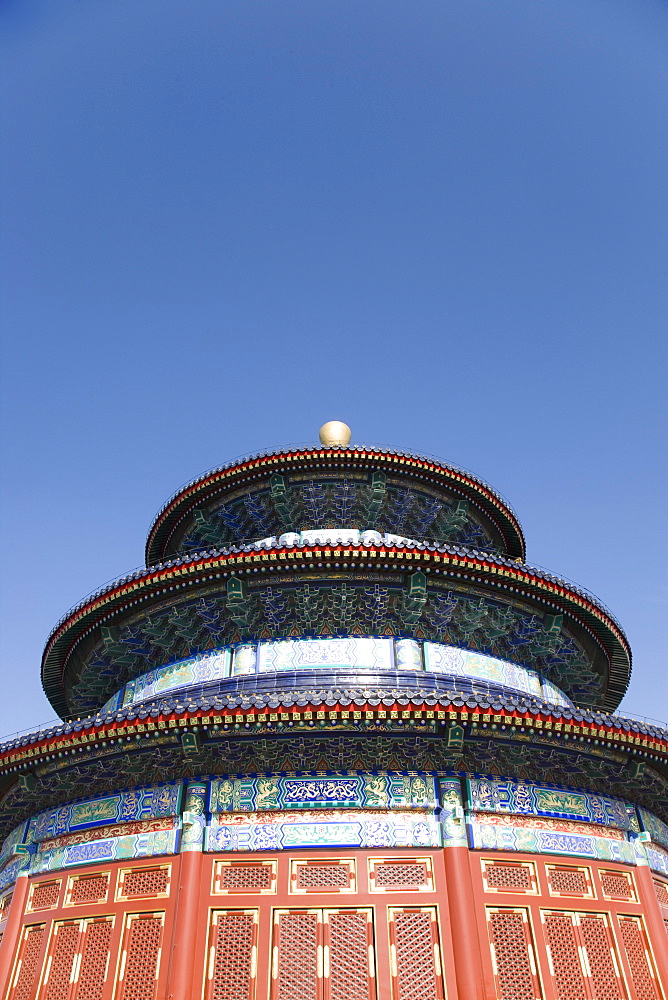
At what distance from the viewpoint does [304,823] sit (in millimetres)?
11531

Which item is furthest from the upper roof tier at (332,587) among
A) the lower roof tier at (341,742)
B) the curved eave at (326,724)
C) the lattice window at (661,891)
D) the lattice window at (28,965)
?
the lattice window at (28,965)

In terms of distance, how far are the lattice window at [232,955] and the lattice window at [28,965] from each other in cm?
316

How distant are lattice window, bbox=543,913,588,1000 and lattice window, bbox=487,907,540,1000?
1.20ft

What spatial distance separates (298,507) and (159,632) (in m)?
4.98

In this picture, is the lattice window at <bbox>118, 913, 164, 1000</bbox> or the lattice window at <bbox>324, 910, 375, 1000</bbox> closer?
the lattice window at <bbox>324, 910, 375, 1000</bbox>

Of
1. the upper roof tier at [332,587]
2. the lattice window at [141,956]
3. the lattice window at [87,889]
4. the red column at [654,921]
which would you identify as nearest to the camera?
the lattice window at [141,956]

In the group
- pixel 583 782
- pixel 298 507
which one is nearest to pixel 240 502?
pixel 298 507

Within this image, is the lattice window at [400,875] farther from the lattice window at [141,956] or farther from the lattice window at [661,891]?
the lattice window at [661,891]

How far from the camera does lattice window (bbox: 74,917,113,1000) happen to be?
11.1m

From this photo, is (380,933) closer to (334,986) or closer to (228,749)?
(334,986)

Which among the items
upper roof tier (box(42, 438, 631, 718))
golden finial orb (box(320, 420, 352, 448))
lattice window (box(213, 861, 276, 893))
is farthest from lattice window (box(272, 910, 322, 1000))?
golden finial orb (box(320, 420, 352, 448))

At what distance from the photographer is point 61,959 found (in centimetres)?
1160

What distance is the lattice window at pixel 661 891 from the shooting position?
12.8 meters

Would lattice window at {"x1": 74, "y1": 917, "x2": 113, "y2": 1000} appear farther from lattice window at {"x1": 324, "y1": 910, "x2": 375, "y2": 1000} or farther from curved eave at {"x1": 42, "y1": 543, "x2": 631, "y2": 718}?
curved eave at {"x1": 42, "y1": 543, "x2": 631, "y2": 718}
